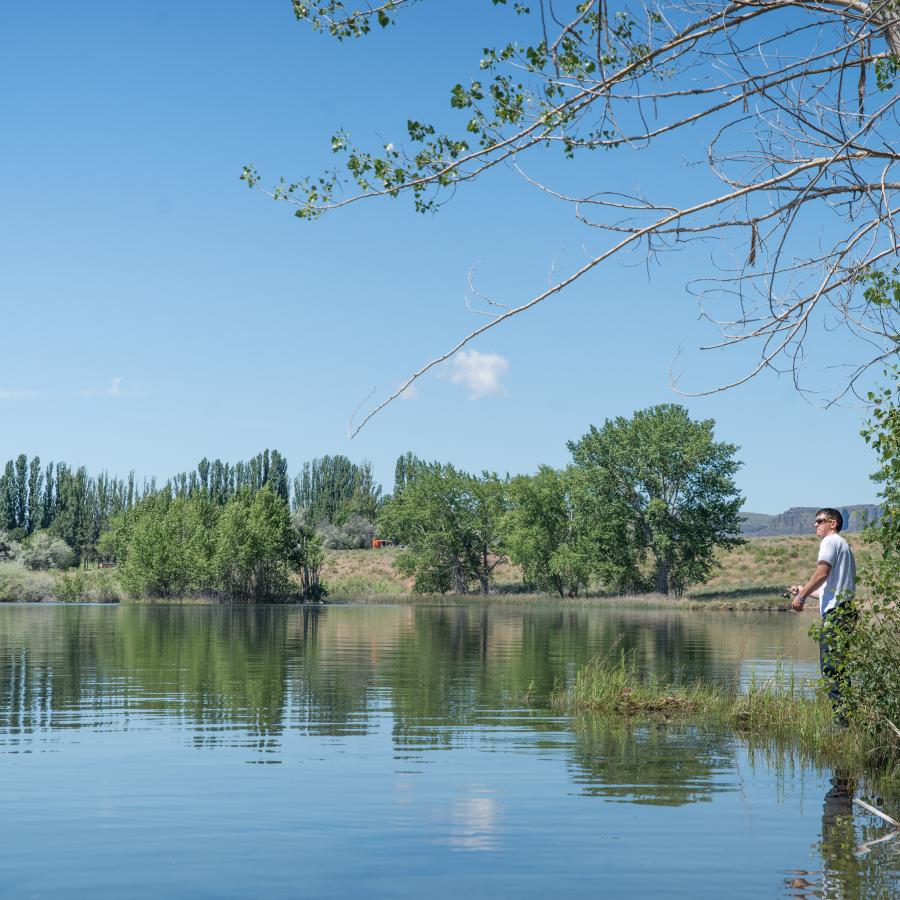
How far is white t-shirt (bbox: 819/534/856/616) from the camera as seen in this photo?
12102mm

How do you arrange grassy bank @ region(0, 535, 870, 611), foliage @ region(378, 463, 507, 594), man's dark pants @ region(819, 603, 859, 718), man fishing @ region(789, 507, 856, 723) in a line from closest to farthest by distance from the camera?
man's dark pants @ region(819, 603, 859, 718) → man fishing @ region(789, 507, 856, 723) → grassy bank @ region(0, 535, 870, 611) → foliage @ region(378, 463, 507, 594)

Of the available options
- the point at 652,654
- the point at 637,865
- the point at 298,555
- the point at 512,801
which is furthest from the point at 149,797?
the point at 298,555

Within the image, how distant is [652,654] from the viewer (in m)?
31.0

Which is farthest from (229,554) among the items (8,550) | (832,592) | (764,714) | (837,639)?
(837,639)

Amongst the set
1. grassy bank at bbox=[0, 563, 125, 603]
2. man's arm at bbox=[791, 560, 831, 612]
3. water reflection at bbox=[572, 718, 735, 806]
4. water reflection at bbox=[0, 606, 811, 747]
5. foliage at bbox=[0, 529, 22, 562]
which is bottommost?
grassy bank at bbox=[0, 563, 125, 603]

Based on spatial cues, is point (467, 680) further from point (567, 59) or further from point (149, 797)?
point (567, 59)

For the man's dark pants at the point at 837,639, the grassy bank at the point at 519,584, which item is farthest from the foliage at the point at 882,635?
the grassy bank at the point at 519,584

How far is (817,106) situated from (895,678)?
556 centimetres

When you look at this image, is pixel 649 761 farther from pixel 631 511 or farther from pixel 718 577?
pixel 718 577

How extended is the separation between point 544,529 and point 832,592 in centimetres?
8377

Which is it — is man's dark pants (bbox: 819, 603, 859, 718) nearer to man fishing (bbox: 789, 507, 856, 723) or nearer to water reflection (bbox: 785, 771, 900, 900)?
man fishing (bbox: 789, 507, 856, 723)

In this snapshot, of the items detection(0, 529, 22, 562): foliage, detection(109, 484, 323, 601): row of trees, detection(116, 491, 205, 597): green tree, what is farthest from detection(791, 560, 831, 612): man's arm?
detection(0, 529, 22, 562): foliage

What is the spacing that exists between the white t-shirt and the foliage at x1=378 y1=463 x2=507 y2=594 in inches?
3724

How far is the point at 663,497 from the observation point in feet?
284
